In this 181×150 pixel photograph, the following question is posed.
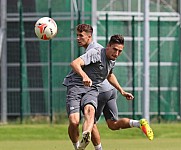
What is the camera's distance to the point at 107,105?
1427 cm

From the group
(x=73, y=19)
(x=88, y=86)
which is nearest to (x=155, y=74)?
(x=73, y=19)

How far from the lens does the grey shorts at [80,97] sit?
13.2m

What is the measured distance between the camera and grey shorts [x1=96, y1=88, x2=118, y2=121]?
46.3 feet

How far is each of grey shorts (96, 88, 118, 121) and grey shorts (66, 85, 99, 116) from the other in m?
0.69

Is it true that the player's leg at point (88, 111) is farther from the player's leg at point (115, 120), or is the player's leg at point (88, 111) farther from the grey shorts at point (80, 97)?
the player's leg at point (115, 120)

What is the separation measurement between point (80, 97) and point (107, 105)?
39.1 inches

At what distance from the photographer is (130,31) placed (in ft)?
83.3

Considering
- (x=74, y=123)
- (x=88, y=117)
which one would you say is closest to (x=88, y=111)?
(x=88, y=117)

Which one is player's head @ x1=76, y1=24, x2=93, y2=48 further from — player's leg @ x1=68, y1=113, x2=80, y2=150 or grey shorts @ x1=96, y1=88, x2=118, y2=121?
player's leg @ x1=68, y1=113, x2=80, y2=150

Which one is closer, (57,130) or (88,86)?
(88,86)

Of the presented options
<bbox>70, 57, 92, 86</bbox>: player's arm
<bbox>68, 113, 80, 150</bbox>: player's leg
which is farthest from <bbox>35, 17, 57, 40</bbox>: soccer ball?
<bbox>68, 113, 80, 150</bbox>: player's leg

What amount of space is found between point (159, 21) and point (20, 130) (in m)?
5.32

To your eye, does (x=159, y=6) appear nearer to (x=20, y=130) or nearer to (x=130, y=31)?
(x=130, y=31)

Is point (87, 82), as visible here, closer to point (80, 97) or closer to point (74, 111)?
point (74, 111)
